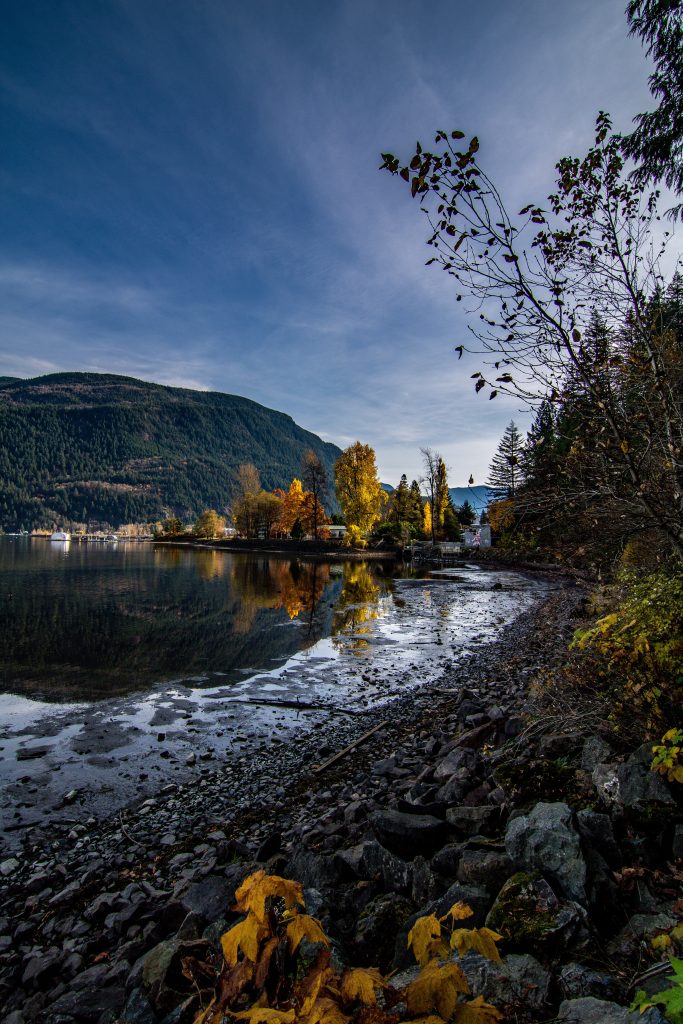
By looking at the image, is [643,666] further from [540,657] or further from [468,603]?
[468,603]

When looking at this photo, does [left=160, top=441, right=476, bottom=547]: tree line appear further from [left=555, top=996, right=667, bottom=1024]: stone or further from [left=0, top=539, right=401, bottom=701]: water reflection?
[left=555, top=996, right=667, bottom=1024]: stone

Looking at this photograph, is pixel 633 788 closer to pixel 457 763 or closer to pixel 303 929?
pixel 457 763

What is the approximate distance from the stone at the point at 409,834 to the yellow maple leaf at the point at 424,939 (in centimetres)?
240

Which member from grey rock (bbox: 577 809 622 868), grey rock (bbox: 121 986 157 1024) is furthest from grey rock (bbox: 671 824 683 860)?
grey rock (bbox: 121 986 157 1024)

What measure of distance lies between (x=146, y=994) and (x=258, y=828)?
3074 mm

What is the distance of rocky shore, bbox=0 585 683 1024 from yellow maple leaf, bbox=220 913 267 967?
4.73ft

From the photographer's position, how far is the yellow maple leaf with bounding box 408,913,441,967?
2281mm

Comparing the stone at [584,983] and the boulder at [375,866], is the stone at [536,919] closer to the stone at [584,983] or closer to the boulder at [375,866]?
the stone at [584,983]

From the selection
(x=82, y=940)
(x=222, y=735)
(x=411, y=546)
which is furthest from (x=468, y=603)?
(x=411, y=546)

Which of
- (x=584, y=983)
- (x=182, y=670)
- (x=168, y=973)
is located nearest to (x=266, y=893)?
(x=584, y=983)

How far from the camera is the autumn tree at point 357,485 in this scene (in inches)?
3073

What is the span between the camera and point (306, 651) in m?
17.0

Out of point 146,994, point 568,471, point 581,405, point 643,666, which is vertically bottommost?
point 146,994

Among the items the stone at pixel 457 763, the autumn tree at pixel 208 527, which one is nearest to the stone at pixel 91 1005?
the stone at pixel 457 763
